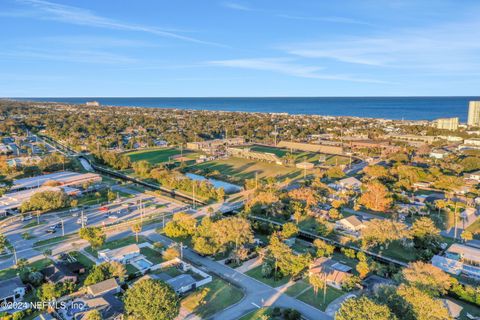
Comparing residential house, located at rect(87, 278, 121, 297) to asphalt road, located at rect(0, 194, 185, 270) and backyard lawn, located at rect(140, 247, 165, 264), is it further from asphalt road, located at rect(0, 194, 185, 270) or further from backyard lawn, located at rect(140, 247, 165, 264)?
asphalt road, located at rect(0, 194, 185, 270)

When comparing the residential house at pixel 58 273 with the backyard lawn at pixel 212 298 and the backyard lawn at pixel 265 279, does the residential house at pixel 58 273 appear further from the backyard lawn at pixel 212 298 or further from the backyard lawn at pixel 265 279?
the backyard lawn at pixel 265 279

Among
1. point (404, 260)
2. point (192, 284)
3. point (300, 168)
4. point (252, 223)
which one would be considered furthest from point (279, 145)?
point (192, 284)

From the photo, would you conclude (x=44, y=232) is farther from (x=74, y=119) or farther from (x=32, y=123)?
(x=74, y=119)

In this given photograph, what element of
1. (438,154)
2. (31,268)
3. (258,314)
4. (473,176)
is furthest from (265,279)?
(438,154)

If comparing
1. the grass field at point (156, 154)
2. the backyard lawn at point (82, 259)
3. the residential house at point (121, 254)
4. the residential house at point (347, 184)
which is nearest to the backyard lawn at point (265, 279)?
the residential house at point (121, 254)

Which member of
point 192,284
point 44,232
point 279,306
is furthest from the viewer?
point 44,232

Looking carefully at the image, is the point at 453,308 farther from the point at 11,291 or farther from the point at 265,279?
the point at 11,291
